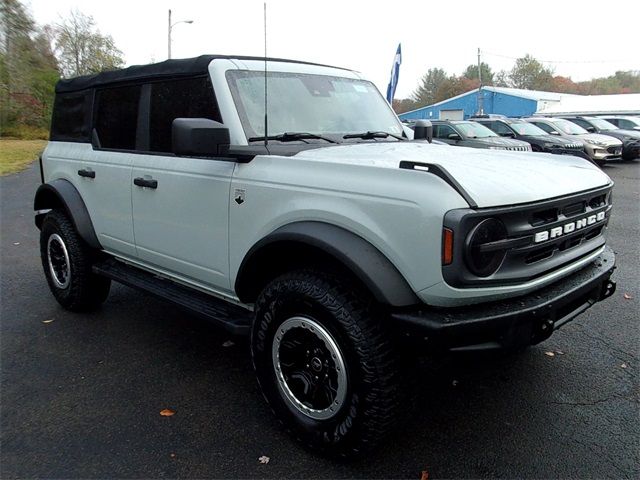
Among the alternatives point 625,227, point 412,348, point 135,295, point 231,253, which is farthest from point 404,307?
point 625,227

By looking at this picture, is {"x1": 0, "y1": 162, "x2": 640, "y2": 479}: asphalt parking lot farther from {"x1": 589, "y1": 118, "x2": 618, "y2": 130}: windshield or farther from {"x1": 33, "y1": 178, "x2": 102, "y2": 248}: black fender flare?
{"x1": 589, "y1": 118, "x2": 618, "y2": 130}: windshield

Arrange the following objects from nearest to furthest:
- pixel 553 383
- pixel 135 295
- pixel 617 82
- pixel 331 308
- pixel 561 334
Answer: pixel 331 308 < pixel 553 383 < pixel 561 334 < pixel 135 295 < pixel 617 82

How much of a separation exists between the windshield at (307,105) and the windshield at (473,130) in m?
11.7

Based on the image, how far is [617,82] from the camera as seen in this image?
88375mm

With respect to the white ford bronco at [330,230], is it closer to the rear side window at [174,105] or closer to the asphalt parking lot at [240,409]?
the rear side window at [174,105]

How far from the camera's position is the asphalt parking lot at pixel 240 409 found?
254cm

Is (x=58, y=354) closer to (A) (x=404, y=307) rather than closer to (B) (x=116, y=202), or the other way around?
(B) (x=116, y=202)

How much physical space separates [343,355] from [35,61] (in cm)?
3254

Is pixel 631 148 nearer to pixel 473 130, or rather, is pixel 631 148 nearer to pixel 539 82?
pixel 473 130

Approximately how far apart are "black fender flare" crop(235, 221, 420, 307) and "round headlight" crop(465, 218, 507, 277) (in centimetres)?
30

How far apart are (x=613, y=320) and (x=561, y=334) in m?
0.62

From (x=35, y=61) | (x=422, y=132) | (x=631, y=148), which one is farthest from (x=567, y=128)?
(x=35, y=61)

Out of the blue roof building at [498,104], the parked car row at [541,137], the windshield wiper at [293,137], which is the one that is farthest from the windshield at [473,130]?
the blue roof building at [498,104]

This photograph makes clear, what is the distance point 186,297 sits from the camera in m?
3.37
